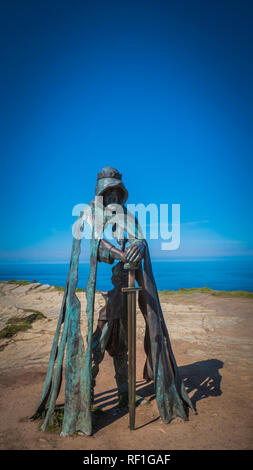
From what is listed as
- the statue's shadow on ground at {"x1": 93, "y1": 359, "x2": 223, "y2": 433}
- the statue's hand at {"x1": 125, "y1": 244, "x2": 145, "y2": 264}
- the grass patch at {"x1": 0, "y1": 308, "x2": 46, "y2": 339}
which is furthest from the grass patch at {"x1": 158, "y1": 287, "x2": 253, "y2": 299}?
the statue's hand at {"x1": 125, "y1": 244, "x2": 145, "y2": 264}

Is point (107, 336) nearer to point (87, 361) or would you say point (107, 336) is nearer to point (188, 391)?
point (87, 361)

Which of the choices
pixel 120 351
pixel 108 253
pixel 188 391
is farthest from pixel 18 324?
pixel 108 253

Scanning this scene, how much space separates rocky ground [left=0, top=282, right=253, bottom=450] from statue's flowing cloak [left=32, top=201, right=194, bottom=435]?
0.19 m

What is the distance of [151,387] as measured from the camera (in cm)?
491

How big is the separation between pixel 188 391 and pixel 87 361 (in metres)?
2.28

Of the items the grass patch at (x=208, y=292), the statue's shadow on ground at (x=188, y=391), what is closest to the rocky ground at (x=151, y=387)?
the statue's shadow on ground at (x=188, y=391)

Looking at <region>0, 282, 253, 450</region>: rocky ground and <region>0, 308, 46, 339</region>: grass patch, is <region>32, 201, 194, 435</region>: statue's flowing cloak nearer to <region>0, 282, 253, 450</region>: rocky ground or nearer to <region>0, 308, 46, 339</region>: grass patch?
<region>0, 282, 253, 450</region>: rocky ground

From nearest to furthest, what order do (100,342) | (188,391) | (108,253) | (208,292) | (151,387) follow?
(108,253)
(100,342)
(188,391)
(151,387)
(208,292)

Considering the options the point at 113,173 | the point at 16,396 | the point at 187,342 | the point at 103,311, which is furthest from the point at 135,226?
the point at 187,342

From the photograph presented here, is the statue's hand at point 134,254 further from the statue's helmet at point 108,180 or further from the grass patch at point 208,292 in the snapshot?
the grass patch at point 208,292

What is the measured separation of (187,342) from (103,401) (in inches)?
144

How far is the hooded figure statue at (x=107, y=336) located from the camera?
341cm
